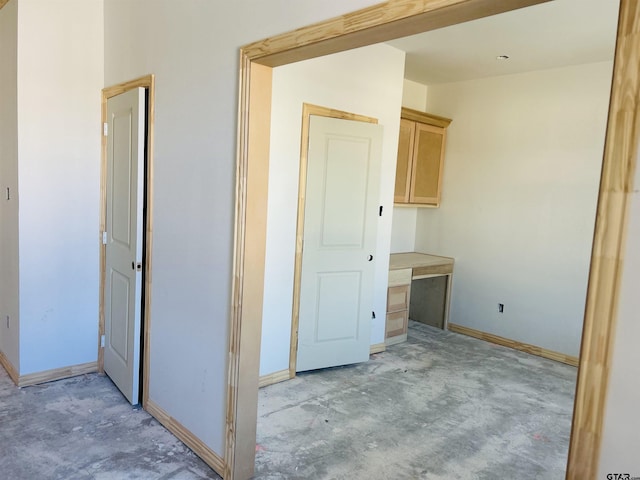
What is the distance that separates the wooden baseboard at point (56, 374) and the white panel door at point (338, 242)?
1.57m

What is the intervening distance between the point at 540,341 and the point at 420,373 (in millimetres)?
1447

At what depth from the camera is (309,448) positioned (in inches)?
100

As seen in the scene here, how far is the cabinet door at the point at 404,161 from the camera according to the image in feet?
14.9

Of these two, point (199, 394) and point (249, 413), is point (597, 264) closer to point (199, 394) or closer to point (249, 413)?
point (249, 413)

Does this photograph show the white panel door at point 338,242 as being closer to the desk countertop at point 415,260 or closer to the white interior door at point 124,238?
the desk countertop at point 415,260

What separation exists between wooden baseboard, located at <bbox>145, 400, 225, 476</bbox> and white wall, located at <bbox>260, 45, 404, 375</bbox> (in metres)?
0.82

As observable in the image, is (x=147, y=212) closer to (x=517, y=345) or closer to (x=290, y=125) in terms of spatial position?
(x=290, y=125)

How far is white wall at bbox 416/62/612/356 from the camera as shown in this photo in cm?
409

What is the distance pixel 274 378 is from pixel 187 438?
100 centimetres

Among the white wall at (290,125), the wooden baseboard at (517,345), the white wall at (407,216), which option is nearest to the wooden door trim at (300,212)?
the white wall at (290,125)

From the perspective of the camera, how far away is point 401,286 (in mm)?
4438

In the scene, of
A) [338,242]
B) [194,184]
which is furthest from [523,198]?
[194,184]

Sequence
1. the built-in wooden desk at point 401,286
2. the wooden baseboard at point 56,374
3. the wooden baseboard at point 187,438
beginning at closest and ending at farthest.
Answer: the wooden baseboard at point 187,438 → the wooden baseboard at point 56,374 → the built-in wooden desk at point 401,286

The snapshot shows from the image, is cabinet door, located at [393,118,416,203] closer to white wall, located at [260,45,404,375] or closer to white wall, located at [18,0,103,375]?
white wall, located at [260,45,404,375]
